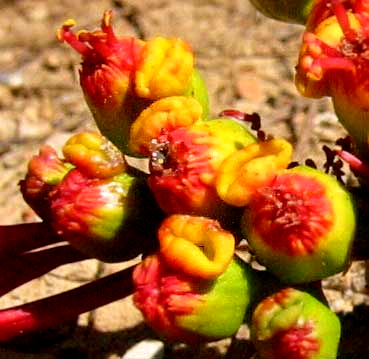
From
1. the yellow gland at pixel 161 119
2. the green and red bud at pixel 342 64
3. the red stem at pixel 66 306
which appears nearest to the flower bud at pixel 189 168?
the yellow gland at pixel 161 119

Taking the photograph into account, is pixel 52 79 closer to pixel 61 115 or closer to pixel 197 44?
pixel 61 115

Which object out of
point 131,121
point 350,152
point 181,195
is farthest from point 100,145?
point 350,152

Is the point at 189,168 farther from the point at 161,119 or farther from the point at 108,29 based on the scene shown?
the point at 108,29

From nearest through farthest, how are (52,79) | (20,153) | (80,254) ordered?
(80,254) → (20,153) → (52,79)

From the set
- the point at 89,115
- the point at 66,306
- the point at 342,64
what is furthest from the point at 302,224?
the point at 89,115

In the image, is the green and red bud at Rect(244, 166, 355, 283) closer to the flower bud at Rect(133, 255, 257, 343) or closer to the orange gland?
the flower bud at Rect(133, 255, 257, 343)

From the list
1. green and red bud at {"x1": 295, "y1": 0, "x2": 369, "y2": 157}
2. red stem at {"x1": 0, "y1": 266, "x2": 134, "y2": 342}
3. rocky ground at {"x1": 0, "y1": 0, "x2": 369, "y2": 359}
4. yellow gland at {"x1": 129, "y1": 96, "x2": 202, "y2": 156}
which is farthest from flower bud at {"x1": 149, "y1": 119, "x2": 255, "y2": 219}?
rocky ground at {"x1": 0, "y1": 0, "x2": 369, "y2": 359}
